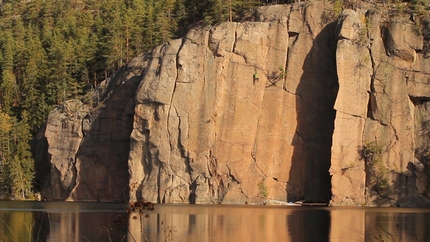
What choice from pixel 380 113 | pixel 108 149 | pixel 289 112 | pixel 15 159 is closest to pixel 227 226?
pixel 380 113

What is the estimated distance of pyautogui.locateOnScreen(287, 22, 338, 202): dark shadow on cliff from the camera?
75625 millimetres

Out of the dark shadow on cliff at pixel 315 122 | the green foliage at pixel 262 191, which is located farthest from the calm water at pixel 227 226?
the dark shadow on cliff at pixel 315 122

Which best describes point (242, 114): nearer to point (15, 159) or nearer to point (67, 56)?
point (15, 159)

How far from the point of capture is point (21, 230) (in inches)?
1682

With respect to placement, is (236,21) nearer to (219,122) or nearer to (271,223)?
(219,122)

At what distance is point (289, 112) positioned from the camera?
253ft

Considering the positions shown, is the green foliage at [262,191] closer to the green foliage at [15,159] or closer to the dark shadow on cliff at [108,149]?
the dark shadow on cliff at [108,149]

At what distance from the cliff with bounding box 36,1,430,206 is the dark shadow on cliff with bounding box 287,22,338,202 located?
99 millimetres

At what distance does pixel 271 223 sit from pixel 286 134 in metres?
29.5

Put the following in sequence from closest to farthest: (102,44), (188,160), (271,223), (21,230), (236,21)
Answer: (21,230) < (271,223) < (188,160) < (236,21) < (102,44)

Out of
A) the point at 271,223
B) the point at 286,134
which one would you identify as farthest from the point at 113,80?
the point at 271,223

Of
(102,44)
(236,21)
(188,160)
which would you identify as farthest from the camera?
(102,44)

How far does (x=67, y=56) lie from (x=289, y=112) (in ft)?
119

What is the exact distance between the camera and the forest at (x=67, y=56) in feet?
302
